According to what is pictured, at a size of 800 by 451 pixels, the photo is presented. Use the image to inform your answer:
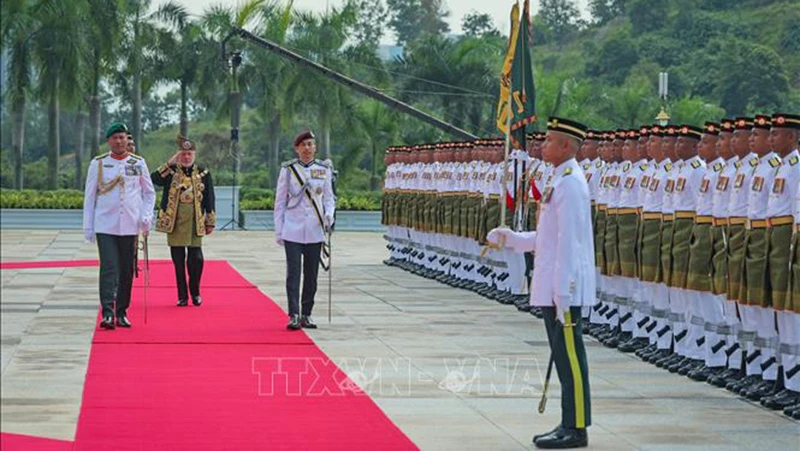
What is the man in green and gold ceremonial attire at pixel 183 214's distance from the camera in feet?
54.9

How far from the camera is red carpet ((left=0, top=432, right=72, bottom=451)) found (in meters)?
8.05

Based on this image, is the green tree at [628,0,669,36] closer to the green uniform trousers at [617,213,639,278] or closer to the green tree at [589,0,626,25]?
the green tree at [589,0,626,25]

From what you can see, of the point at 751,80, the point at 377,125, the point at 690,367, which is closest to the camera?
the point at 690,367

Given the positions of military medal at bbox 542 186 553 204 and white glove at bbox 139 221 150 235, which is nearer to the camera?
military medal at bbox 542 186 553 204

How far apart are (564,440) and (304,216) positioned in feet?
20.8

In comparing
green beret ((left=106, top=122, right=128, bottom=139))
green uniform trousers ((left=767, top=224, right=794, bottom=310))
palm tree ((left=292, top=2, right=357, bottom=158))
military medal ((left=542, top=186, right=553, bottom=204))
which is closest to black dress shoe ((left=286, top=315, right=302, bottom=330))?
green beret ((left=106, top=122, right=128, bottom=139))

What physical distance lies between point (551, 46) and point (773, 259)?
86726 mm

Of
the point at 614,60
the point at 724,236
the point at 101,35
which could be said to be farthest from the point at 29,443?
the point at 614,60

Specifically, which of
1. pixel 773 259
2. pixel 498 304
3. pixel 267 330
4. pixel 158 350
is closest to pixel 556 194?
pixel 773 259

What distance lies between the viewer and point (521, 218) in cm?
1623

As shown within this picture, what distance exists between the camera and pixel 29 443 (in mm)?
8188

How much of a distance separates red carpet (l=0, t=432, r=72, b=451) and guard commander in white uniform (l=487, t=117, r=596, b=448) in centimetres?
259

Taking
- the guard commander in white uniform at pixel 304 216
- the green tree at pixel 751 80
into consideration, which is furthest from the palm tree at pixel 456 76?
the guard commander in white uniform at pixel 304 216

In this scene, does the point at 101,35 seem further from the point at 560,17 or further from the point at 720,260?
Answer: the point at 560,17
